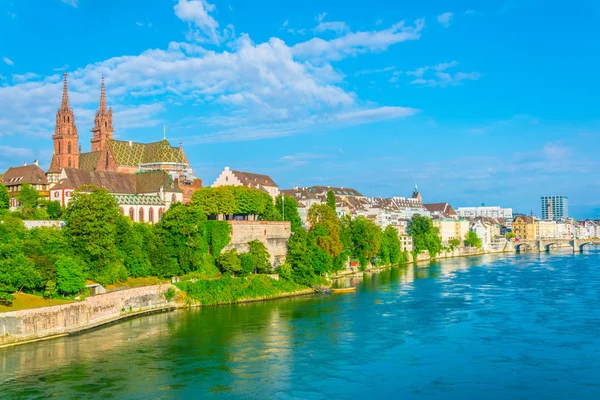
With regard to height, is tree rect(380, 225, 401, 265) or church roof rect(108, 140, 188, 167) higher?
church roof rect(108, 140, 188, 167)

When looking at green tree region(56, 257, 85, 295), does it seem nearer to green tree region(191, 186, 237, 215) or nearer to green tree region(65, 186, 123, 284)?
green tree region(65, 186, 123, 284)

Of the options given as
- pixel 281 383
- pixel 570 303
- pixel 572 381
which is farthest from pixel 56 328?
pixel 570 303

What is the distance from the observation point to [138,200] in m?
64.7

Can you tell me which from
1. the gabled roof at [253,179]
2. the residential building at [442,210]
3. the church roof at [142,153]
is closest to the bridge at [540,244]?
the residential building at [442,210]

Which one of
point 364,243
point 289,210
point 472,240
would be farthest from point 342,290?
point 472,240

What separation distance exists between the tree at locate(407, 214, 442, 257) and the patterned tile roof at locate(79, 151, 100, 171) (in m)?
49.0

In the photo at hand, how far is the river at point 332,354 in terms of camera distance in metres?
25.6

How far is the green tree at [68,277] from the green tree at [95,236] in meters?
3.54

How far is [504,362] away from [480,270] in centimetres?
5076

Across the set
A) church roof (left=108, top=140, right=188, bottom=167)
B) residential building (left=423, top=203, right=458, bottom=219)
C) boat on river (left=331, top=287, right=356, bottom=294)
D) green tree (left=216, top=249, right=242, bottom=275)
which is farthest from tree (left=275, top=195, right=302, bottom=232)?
residential building (left=423, top=203, right=458, bottom=219)

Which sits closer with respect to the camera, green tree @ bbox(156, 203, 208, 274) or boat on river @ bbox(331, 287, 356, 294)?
green tree @ bbox(156, 203, 208, 274)

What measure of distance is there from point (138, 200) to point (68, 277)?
28.0 meters

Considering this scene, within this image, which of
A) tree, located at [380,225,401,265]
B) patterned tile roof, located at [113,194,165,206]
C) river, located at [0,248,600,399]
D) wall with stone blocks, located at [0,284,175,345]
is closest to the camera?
river, located at [0,248,600,399]

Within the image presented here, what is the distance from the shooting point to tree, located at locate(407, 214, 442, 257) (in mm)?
100875
